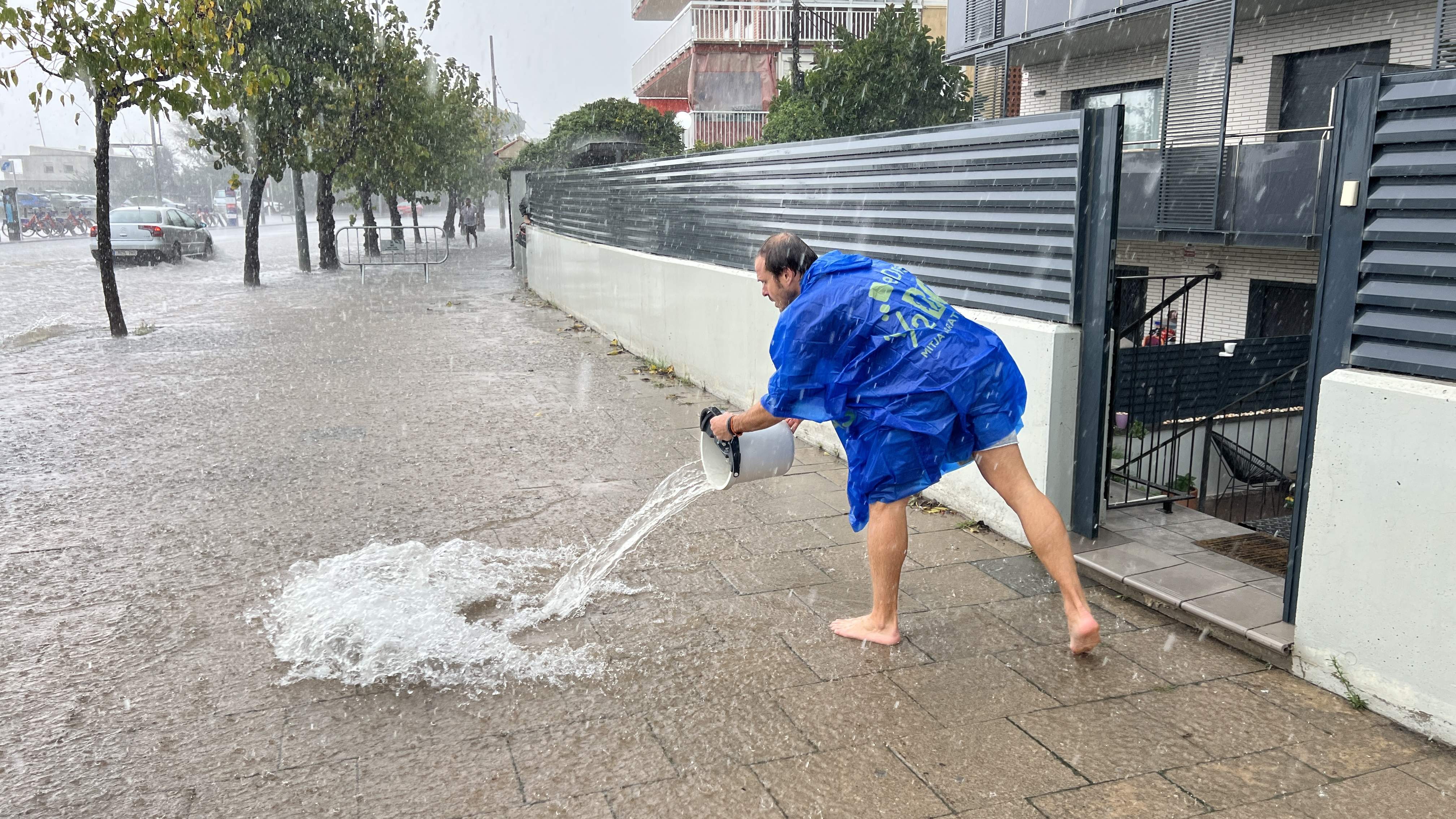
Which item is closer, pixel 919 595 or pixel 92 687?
pixel 92 687

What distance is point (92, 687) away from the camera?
11.8 feet

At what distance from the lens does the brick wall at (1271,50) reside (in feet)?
42.4

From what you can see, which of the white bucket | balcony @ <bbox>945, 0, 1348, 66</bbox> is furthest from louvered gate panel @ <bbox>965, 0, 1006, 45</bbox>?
the white bucket

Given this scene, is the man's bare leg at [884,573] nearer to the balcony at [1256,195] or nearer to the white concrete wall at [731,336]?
the white concrete wall at [731,336]

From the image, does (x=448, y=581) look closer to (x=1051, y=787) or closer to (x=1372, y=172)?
(x=1051, y=787)

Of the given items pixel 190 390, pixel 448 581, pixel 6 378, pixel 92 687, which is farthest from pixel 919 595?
pixel 6 378

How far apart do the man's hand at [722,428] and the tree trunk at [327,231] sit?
76.8 feet

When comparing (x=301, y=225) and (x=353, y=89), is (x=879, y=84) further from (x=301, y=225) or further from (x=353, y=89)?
(x=301, y=225)

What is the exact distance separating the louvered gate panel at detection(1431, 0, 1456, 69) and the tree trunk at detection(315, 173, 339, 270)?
71.9ft

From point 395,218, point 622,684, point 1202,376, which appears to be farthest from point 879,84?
point 622,684

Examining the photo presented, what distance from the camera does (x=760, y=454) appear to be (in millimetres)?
4172

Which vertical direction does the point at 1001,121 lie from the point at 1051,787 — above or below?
above

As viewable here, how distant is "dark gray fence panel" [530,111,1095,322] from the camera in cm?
471

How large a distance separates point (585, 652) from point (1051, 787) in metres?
1.74
